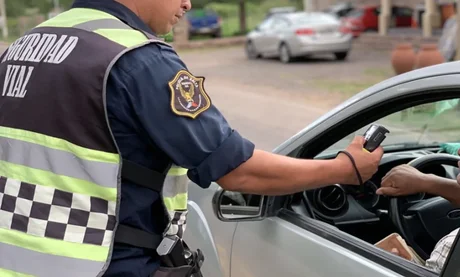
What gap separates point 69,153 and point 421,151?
212cm

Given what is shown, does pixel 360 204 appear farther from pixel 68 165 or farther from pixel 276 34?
pixel 276 34

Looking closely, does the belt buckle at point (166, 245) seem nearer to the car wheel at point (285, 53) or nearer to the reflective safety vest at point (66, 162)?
the reflective safety vest at point (66, 162)

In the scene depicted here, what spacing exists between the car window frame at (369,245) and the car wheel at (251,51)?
66.1ft

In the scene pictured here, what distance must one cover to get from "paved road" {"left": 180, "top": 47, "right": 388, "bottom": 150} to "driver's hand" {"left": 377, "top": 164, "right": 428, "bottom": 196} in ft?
19.2

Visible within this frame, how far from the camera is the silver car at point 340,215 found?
6.72ft

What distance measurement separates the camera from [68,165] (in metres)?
1.66

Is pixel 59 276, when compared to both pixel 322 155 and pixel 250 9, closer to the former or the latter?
pixel 322 155

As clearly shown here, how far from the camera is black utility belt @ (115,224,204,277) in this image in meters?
1.76

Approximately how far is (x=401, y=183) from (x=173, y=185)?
1061 millimetres

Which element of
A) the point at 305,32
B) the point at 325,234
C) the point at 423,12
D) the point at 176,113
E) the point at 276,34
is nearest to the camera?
the point at 176,113

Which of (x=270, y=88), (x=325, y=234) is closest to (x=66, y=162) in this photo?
(x=325, y=234)

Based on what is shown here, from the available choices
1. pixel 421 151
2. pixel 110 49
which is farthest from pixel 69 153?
pixel 421 151

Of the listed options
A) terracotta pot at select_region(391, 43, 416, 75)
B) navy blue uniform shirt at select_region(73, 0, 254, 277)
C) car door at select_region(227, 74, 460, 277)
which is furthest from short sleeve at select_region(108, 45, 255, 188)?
terracotta pot at select_region(391, 43, 416, 75)

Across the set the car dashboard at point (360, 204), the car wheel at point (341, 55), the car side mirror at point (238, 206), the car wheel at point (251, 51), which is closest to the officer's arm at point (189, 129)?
the car side mirror at point (238, 206)
